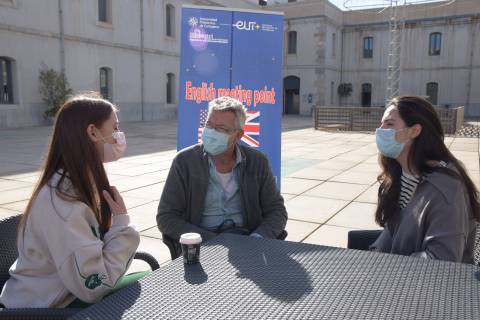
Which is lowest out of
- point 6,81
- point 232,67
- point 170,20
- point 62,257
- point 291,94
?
point 62,257

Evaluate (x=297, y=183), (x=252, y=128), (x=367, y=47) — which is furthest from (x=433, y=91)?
(x=252, y=128)

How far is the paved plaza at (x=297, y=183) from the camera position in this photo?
491 cm

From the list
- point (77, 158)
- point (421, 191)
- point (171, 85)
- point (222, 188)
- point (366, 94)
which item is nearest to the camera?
point (77, 158)

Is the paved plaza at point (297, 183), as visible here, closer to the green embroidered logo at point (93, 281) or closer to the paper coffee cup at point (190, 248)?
the paper coffee cup at point (190, 248)

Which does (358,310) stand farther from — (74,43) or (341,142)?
(74,43)

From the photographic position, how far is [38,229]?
1741 millimetres

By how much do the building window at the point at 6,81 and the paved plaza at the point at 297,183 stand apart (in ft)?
17.6

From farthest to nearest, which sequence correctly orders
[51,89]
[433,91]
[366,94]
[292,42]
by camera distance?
1. [366,94]
2. [292,42]
3. [433,91]
4. [51,89]

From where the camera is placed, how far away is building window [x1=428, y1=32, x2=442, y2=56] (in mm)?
35594

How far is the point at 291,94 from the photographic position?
3775cm

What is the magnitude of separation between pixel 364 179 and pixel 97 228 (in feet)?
21.7

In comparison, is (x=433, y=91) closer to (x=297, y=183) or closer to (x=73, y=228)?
(x=297, y=183)

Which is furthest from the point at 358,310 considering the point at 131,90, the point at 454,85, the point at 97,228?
the point at 454,85

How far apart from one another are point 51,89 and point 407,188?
1941 cm
